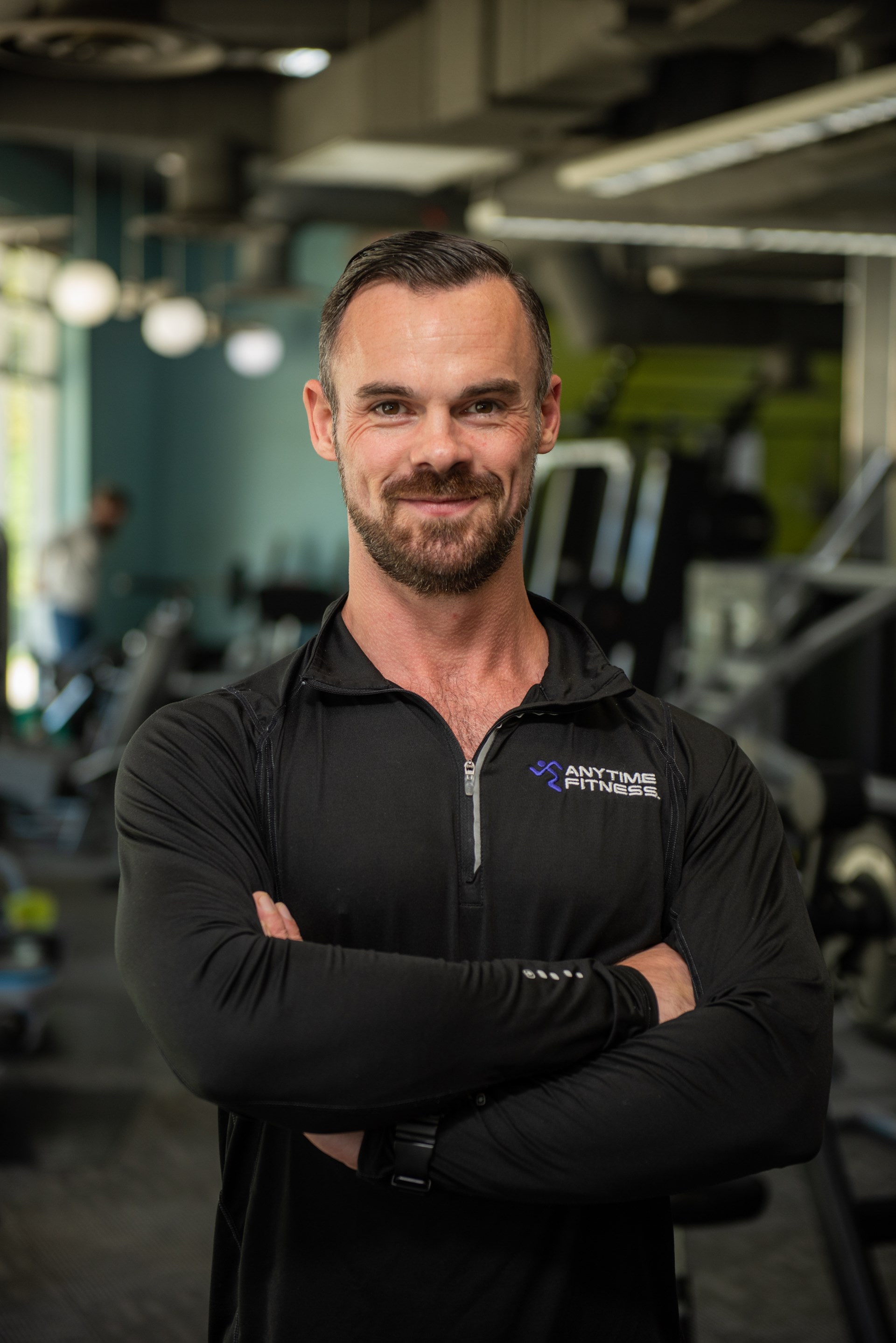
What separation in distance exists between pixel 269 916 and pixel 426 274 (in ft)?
1.93

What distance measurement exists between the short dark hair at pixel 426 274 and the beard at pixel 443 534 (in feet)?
0.31

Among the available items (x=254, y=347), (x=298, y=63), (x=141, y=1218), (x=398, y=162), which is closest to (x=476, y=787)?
(x=141, y=1218)

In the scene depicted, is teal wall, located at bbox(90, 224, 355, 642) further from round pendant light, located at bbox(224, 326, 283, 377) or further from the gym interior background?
round pendant light, located at bbox(224, 326, 283, 377)

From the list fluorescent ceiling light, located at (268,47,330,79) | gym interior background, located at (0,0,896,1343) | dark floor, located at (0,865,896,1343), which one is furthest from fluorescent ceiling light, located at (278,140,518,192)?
dark floor, located at (0,865,896,1343)

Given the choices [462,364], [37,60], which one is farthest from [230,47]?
[462,364]

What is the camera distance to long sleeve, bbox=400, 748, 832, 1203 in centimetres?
114

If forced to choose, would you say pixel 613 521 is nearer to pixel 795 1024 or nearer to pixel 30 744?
pixel 30 744

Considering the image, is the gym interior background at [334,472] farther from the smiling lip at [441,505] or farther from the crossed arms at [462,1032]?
the smiling lip at [441,505]

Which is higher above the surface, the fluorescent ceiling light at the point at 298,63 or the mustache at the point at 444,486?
the fluorescent ceiling light at the point at 298,63

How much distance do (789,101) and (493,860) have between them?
11.0 feet

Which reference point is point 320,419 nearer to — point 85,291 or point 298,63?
point 85,291

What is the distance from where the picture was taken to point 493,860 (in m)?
1.25

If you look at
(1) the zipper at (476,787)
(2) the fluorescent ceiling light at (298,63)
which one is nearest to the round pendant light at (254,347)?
(2) the fluorescent ceiling light at (298,63)

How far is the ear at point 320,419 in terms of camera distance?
4.45 ft
